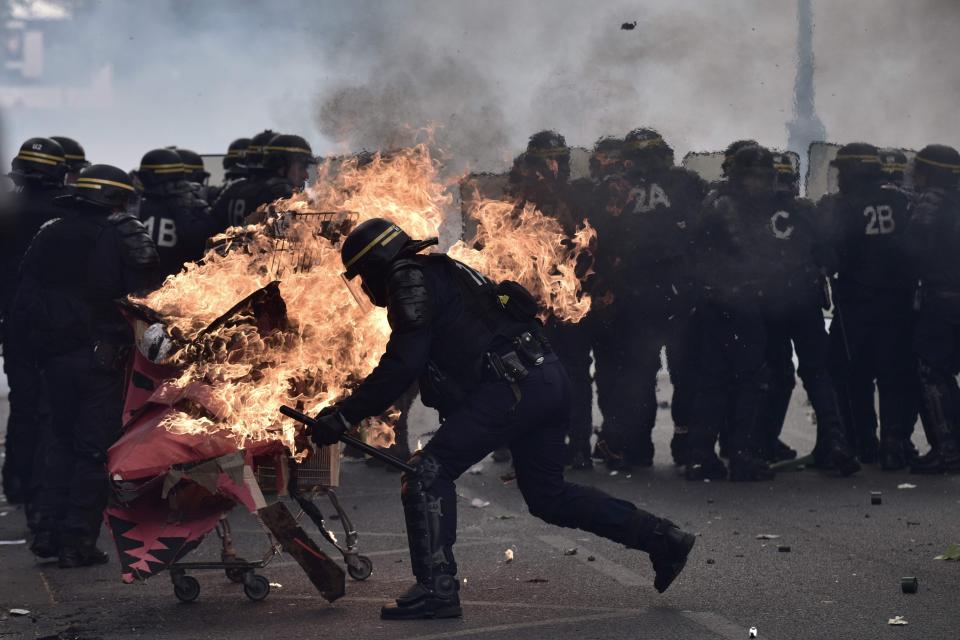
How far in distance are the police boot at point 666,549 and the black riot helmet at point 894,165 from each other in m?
5.44

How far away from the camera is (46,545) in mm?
8531

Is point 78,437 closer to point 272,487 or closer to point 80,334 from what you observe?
point 80,334

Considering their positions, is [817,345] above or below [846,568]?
above

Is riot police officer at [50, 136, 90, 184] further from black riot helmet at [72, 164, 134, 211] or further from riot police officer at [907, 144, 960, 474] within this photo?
riot police officer at [907, 144, 960, 474]

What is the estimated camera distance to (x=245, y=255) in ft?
24.5

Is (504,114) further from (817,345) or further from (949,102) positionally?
(949,102)

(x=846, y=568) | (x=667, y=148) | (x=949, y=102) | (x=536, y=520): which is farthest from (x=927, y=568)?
(x=949, y=102)

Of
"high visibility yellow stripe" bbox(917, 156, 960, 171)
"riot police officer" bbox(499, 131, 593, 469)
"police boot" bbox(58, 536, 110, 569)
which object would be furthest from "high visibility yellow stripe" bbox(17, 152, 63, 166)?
"high visibility yellow stripe" bbox(917, 156, 960, 171)

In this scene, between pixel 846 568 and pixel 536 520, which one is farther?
pixel 536 520

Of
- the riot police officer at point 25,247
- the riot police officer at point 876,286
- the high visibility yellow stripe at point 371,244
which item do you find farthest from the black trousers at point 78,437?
the riot police officer at point 876,286

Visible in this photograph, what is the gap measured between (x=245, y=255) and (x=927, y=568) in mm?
3719

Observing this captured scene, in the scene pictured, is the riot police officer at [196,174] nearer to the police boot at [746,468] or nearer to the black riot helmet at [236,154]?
the black riot helmet at [236,154]

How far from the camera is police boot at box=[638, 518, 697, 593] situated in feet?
22.7

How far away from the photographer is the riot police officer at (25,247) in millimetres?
9875
